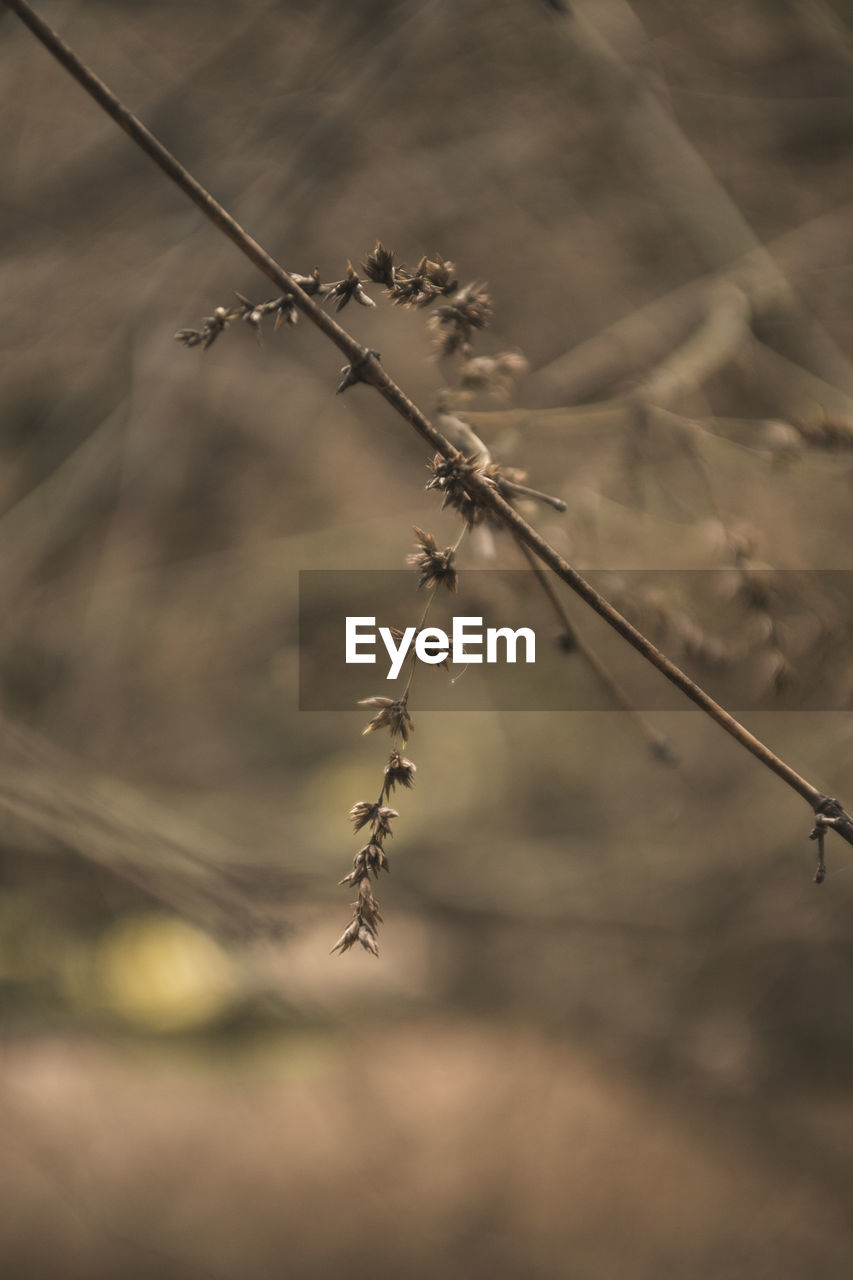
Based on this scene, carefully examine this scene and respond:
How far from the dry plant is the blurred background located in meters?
0.02

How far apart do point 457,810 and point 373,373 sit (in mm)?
1982

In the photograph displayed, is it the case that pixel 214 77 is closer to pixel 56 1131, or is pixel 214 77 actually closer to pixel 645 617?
pixel 645 617

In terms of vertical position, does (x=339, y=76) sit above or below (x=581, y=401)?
above

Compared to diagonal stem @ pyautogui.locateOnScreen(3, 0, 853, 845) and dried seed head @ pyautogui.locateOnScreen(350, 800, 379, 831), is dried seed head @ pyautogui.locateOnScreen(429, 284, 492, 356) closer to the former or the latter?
diagonal stem @ pyautogui.locateOnScreen(3, 0, 853, 845)

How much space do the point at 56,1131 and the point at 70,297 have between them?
189 centimetres

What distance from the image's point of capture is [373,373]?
51 centimetres

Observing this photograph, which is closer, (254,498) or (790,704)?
(790,704)

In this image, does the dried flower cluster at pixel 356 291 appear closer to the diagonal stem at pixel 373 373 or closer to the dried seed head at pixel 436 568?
the diagonal stem at pixel 373 373

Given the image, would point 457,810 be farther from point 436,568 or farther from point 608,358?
point 436,568

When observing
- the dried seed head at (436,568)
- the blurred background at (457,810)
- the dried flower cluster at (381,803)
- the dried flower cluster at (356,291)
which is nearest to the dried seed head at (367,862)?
the dried flower cluster at (381,803)

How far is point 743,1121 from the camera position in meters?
1.67

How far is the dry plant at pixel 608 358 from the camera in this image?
0.49 m

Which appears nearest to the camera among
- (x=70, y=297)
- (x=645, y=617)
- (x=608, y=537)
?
(x=645, y=617)

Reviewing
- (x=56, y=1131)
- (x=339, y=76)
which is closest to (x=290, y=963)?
(x=56, y=1131)
